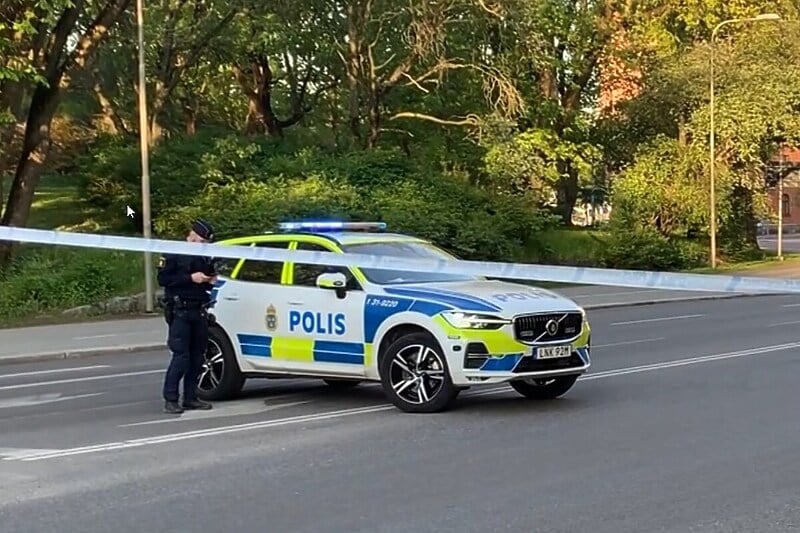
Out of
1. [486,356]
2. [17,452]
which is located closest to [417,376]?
[486,356]

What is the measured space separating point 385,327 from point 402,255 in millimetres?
1121

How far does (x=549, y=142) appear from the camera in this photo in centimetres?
3972

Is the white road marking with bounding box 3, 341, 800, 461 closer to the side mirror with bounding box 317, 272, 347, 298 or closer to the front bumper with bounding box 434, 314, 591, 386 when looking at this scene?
the front bumper with bounding box 434, 314, 591, 386

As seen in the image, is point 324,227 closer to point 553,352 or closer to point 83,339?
point 553,352

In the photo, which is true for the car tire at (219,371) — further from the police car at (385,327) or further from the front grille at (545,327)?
the front grille at (545,327)

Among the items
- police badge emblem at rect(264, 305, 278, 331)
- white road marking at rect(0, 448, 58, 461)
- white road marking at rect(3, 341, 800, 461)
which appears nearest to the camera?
white road marking at rect(0, 448, 58, 461)

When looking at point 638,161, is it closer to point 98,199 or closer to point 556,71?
point 556,71

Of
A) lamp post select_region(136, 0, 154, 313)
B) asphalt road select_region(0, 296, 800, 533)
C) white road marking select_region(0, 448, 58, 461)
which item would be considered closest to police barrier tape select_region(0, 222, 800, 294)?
asphalt road select_region(0, 296, 800, 533)

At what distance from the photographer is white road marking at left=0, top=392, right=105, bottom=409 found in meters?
11.9

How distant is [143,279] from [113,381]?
40.9 ft

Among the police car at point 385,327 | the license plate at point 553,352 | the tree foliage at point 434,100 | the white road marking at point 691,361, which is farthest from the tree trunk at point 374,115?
the license plate at point 553,352

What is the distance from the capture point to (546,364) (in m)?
10.2

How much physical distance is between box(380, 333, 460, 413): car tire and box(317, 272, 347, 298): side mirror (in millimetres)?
713

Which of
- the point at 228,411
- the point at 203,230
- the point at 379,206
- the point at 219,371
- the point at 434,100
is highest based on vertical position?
the point at 434,100
